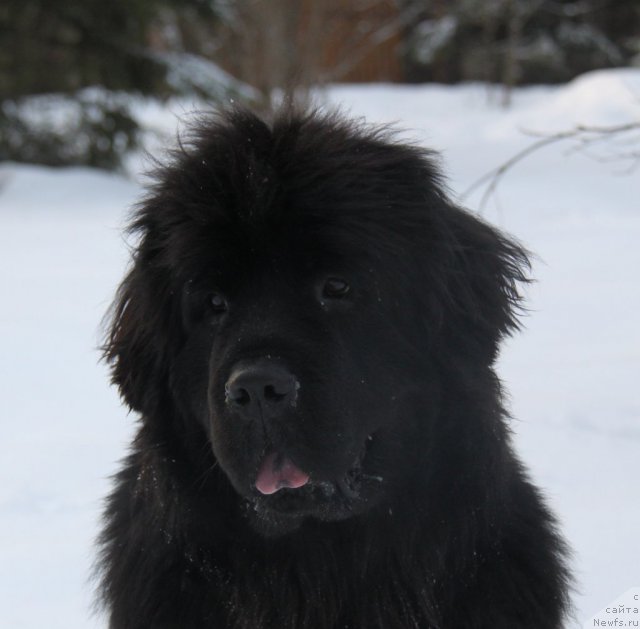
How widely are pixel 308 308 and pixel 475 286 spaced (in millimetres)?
523

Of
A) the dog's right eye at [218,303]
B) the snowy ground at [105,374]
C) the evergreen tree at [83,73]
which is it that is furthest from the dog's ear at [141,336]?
the evergreen tree at [83,73]

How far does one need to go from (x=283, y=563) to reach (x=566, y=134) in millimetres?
2529

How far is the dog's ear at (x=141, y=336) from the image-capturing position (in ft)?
9.49

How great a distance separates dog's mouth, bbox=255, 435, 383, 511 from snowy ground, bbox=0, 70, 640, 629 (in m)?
1.02

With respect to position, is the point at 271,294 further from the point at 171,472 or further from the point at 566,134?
the point at 566,134

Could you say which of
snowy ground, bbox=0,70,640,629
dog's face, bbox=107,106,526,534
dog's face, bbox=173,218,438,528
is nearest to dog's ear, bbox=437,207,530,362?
dog's face, bbox=107,106,526,534

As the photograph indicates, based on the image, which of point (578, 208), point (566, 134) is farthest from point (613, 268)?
point (566, 134)

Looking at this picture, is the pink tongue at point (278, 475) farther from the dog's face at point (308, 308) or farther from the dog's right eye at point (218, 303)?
the dog's right eye at point (218, 303)

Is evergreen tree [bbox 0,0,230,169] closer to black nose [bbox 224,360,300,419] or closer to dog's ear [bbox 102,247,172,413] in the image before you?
dog's ear [bbox 102,247,172,413]

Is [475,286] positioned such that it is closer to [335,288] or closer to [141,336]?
[335,288]

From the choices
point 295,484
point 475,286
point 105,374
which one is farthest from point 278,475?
point 105,374

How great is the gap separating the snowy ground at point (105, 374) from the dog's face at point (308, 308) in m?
0.39

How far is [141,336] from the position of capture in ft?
9.66

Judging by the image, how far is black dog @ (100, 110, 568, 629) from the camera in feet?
8.64
